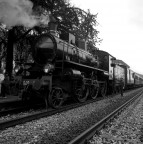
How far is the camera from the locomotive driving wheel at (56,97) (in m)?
7.57

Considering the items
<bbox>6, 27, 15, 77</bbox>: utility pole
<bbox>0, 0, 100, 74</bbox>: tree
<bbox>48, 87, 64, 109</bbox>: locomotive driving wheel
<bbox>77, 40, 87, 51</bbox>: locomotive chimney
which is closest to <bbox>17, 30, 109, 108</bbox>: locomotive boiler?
<bbox>48, 87, 64, 109</bbox>: locomotive driving wheel

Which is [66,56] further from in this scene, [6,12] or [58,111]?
[6,12]

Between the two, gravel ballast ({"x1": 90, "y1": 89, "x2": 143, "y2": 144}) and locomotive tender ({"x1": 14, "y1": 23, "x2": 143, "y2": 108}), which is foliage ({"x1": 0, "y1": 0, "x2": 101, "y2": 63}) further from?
gravel ballast ({"x1": 90, "y1": 89, "x2": 143, "y2": 144})

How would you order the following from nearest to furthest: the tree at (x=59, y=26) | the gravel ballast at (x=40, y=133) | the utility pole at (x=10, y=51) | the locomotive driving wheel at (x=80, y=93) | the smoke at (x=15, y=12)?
the gravel ballast at (x=40, y=133), the smoke at (x=15, y=12), the locomotive driving wheel at (x=80, y=93), the tree at (x=59, y=26), the utility pole at (x=10, y=51)

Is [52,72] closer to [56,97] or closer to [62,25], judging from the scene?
[56,97]

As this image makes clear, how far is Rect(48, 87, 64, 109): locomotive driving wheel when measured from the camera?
7567 millimetres

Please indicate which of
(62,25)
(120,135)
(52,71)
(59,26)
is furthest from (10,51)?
(120,135)

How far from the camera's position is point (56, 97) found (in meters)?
7.91

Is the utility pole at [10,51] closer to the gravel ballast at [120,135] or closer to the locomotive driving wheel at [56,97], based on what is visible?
the locomotive driving wheel at [56,97]

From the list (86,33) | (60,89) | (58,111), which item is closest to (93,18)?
(86,33)

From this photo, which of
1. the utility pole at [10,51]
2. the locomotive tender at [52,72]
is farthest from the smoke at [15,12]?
the utility pole at [10,51]

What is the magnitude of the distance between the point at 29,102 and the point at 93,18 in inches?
483

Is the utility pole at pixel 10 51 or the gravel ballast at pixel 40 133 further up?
the utility pole at pixel 10 51

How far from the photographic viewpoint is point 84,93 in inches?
436
